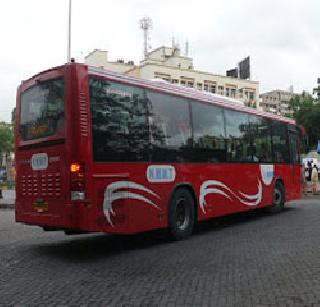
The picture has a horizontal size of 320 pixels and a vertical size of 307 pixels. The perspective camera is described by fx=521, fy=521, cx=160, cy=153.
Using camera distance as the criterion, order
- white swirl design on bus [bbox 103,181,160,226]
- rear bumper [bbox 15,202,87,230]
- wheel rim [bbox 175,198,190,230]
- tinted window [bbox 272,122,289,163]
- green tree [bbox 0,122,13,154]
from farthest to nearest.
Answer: green tree [bbox 0,122,13,154] < tinted window [bbox 272,122,289,163] < wheel rim [bbox 175,198,190,230] < white swirl design on bus [bbox 103,181,160,226] < rear bumper [bbox 15,202,87,230]

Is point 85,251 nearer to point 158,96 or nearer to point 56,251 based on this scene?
point 56,251

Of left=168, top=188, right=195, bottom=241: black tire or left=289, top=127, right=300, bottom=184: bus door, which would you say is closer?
left=168, top=188, right=195, bottom=241: black tire

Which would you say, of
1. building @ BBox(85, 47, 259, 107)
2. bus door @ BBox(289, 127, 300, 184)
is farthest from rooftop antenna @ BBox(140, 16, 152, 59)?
bus door @ BBox(289, 127, 300, 184)

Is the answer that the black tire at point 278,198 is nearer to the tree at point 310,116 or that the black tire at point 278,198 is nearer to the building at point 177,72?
the tree at point 310,116

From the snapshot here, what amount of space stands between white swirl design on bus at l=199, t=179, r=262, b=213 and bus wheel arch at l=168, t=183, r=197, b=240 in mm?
365

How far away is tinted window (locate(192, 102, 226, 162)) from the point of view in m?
11.7

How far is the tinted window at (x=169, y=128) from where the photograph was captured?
34.0 feet

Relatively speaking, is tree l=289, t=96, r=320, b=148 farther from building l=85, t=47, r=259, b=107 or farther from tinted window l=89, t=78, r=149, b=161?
tinted window l=89, t=78, r=149, b=161

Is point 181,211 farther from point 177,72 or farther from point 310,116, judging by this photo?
point 177,72

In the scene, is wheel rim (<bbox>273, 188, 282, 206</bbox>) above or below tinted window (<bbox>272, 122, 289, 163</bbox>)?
below

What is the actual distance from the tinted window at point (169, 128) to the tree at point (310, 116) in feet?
119

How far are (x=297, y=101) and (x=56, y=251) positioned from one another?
41.5 meters

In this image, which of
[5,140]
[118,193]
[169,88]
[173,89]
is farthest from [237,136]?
[5,140]

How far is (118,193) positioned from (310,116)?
3945 centimetres
